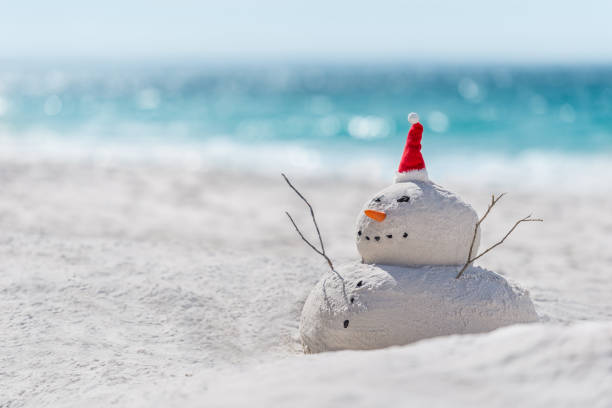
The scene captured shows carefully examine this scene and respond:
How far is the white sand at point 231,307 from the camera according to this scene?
2197 mm

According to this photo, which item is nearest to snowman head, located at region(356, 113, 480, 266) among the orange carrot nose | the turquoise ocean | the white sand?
the orange carrot nose

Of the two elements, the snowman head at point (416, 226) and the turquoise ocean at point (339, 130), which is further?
the turquoise ocean at point (339, 130)

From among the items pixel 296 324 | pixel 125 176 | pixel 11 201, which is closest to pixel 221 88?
pixel 125 176

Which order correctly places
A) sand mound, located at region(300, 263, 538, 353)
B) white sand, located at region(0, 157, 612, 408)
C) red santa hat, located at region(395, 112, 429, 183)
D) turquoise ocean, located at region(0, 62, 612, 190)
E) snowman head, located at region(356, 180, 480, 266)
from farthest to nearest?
turquoise ocean, located at region(0, 62, 612, 190)
red santa hat, located at region(395, 112, 429, 183)
snowman head, located at region(356, 180, 480, 266)
sand mound, located at region(300, 263, 538, 353)
white sand, located at region(0, 157, 612, 408)

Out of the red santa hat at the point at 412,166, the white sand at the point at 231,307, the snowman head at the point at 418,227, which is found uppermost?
the red santa hat at the point at 412,166

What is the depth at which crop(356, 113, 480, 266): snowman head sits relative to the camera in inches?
132

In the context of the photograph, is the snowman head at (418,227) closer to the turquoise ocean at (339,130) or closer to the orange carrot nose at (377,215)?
the orange carrot nose at (377,215)

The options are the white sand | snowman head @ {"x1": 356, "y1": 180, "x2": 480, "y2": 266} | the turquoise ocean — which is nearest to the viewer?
the white sand

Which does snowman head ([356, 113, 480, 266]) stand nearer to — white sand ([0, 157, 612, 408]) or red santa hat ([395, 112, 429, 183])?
red santa hat ([395, 112, 429, 183])

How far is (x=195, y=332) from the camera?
4102 millimetres

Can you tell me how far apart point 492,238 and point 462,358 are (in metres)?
6.10

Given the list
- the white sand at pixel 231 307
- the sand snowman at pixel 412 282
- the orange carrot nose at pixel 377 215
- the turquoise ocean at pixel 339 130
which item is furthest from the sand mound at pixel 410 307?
the turquoise ocean at pixel 339 130

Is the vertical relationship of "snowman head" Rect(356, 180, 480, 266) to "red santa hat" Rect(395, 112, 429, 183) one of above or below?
below

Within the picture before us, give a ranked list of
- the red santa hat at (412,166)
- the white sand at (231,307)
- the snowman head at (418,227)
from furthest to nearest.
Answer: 1. the red santa hat at (412,166)
2. the snowman head at (418,227)
3. the white sand at (231,307)
